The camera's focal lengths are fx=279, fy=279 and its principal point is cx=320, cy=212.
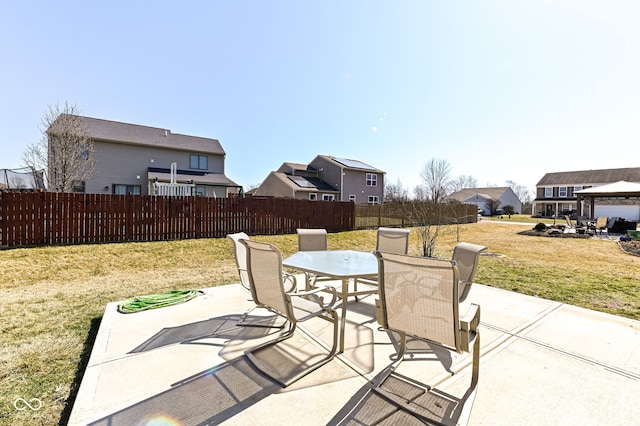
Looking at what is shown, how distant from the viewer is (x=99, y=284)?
5.86 metres

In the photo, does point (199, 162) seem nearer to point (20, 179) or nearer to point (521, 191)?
point (20, 179)

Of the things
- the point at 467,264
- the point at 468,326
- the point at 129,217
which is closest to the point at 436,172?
the point at 129,217

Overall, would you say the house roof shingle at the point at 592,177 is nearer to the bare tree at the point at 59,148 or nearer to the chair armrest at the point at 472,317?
the chair armrest at the point at 472,317

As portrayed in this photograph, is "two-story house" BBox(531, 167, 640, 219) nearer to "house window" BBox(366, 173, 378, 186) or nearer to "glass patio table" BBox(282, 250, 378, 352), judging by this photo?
"house window" BBox(366, 173, 378, 186)

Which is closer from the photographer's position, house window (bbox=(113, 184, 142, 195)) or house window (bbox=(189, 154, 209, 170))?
house window (bbox=(113, 184, 142, 195))

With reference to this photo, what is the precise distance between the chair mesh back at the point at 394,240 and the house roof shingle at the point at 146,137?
2155 cm

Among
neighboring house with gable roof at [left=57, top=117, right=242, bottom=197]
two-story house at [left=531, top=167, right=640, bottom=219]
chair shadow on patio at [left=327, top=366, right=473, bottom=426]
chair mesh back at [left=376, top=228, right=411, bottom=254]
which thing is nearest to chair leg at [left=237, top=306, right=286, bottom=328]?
chair shadow on patio at [left=327, top=366, right=473, bottom=426]

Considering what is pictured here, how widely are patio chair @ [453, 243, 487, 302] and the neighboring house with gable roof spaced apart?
1817 cm

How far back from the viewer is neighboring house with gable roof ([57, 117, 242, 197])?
771 inches

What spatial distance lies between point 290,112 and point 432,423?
47.7ft

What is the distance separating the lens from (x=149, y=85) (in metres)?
12.2

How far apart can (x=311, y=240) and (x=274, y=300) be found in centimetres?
287

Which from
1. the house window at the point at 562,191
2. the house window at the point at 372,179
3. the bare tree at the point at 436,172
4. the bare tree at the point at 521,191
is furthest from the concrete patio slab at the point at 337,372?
the bare tree at the point at 521,191

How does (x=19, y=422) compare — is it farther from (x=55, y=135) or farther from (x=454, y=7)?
(x=55, y=135)
